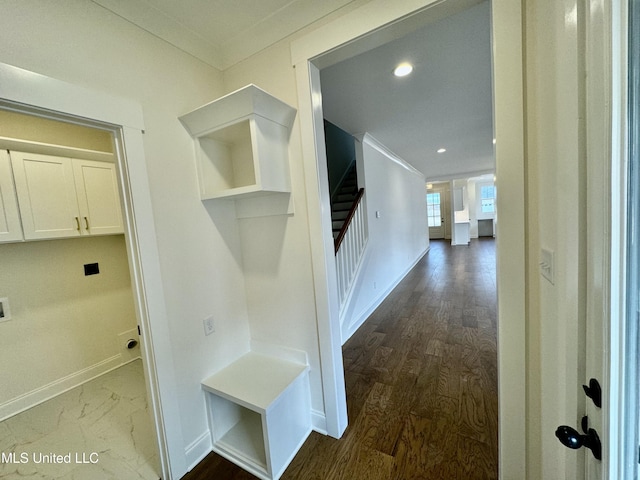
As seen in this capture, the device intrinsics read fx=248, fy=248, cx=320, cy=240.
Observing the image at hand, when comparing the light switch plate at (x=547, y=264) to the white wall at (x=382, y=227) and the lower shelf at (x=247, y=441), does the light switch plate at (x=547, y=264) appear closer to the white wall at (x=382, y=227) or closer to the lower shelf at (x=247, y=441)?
the lower shelf at (x=247, y=441)

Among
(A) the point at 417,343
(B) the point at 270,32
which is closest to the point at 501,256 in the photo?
(B) the point at 270,32

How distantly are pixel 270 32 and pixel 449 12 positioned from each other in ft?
3.14

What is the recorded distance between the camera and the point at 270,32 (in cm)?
145

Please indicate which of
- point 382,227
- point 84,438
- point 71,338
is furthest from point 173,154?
point 382,227

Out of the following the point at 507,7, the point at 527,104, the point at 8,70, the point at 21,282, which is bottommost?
the point at 21,282

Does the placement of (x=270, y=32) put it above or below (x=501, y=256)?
above

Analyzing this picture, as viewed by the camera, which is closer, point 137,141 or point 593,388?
point 593,388

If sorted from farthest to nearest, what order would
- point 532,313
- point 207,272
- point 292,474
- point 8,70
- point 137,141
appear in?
1. point 207,272
2. point 292,474
3. point 137,141
4. point 532,313
5. point 8,70

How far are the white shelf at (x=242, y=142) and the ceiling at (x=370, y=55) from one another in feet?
1.60

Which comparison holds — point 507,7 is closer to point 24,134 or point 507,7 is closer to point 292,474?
point 292,474

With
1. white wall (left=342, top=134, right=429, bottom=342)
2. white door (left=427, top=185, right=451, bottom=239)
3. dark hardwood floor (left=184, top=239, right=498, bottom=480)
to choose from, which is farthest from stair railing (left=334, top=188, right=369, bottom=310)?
white door (left=427, top=185, right=451, bottom=239)

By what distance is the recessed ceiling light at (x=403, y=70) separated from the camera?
187 cm

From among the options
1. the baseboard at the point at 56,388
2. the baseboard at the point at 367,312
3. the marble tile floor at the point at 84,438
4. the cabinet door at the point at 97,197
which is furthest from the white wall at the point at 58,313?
the baseboard at the point at 367,312

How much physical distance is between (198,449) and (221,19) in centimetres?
252
